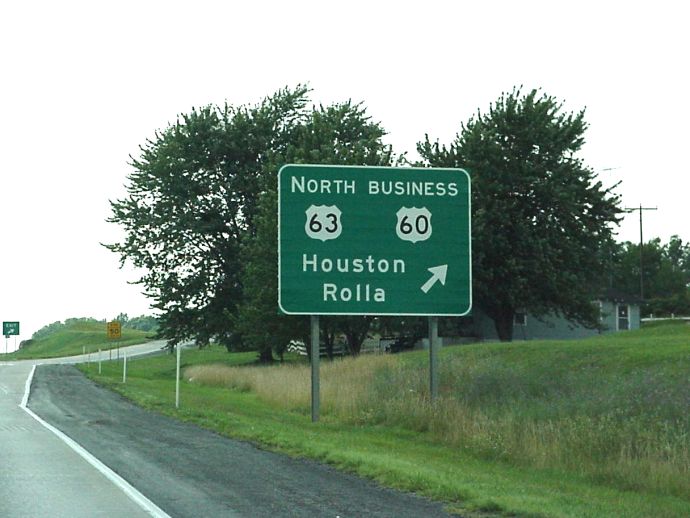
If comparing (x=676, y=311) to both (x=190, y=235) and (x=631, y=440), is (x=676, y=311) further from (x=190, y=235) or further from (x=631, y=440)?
(x=631, y=440)

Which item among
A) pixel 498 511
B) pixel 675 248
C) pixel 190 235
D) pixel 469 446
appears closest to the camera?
pixel 498 511

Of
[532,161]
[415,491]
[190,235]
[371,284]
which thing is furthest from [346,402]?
[190,235]

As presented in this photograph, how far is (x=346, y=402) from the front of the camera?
1128 inches

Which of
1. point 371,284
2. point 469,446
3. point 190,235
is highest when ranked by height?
point 190,235

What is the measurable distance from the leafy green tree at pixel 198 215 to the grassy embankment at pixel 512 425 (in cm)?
2910

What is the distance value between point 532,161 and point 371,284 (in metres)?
31.3

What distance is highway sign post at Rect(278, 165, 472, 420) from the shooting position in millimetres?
26109

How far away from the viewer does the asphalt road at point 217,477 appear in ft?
41.7

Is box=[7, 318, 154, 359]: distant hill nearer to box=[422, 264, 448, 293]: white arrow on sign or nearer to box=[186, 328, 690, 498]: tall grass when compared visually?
box=[186, 328, 690, 498]: tall grass

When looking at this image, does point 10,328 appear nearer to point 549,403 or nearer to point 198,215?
point 198,215

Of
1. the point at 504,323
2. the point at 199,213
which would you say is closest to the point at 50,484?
the point at 504,323

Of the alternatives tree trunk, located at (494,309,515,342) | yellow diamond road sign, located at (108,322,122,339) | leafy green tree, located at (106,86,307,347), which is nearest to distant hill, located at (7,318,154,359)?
leafy green tree, located at (106,86,307,347)

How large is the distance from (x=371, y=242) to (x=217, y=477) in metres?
11.4

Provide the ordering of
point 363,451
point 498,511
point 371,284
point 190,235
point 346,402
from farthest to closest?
point 190,235
point 346,402
point 371,284
point 363,451
point 498,511
